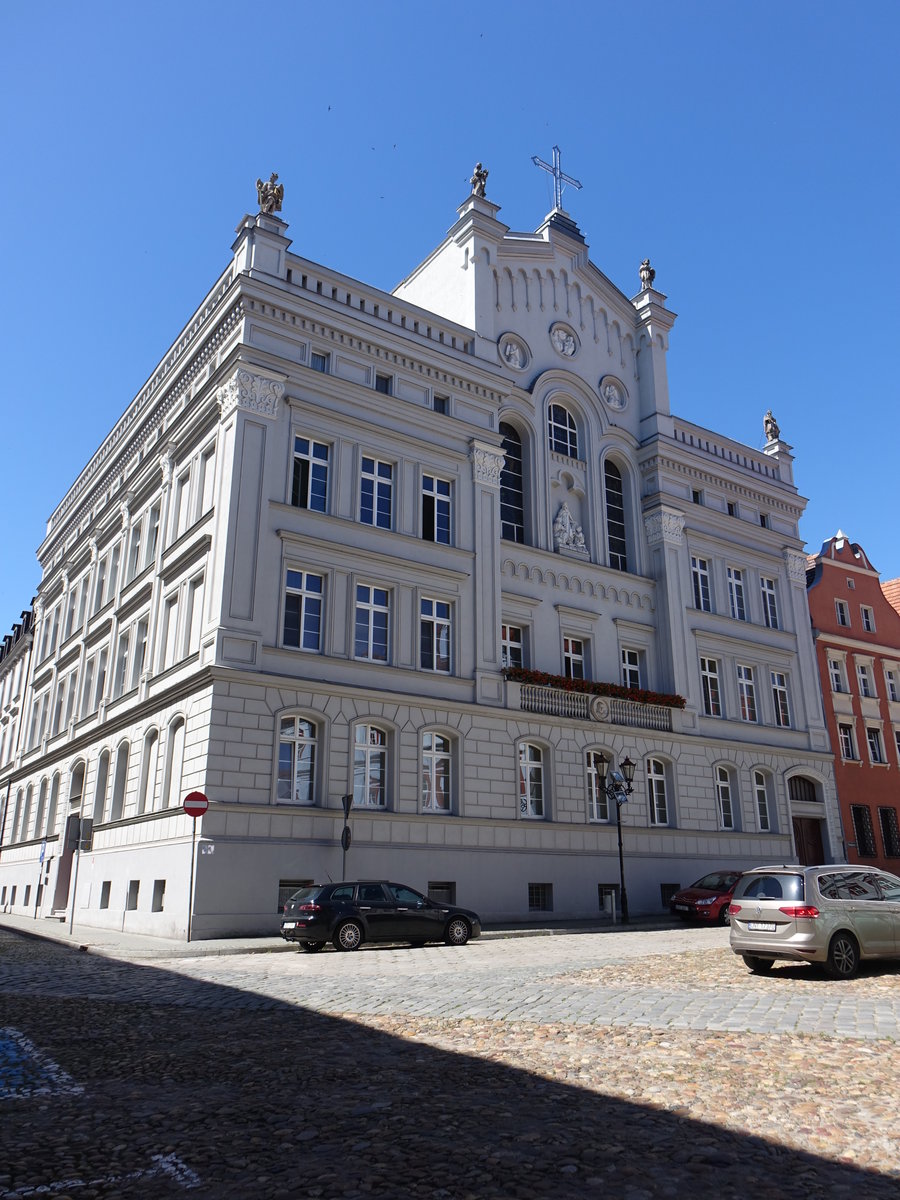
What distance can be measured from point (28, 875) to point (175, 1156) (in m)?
37.4

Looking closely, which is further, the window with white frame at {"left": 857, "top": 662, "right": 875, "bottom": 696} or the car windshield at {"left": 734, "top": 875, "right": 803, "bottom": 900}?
the window with white frame at {"left": 857, "top": 662, "right": 875, "bottom": 696}

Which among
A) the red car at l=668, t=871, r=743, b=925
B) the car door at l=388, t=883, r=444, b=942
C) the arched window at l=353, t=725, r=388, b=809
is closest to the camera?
the car door at l=388, t=883, r=444, b=942

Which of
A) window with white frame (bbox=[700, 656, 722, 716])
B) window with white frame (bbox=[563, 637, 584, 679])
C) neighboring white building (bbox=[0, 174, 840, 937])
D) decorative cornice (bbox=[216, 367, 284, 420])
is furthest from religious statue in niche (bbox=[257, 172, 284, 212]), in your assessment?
window with white frame (bbox=[700, 656, 722, 716])

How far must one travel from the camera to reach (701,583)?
122 ft

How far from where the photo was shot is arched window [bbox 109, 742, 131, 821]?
2958 cm

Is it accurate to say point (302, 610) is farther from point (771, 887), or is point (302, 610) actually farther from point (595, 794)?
point (771, 887)

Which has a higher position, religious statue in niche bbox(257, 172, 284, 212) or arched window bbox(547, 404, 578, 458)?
religious statue in niche bbox(257, 172, 284, 212)

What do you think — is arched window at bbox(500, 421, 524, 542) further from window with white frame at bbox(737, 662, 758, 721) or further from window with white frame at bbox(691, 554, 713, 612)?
window with white frame at bbox(737, 662, 758, 721)

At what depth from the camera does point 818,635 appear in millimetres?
41312

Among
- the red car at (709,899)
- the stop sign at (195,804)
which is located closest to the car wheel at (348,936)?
the stop sign at (195,804)

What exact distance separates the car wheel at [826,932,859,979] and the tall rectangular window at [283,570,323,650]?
50.5 ft

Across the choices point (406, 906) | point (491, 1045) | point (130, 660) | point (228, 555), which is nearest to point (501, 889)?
point (406, 906)

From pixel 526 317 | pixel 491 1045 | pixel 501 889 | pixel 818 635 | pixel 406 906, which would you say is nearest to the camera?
pixel 491 1045

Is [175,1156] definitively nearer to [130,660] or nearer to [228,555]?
[228,555]
